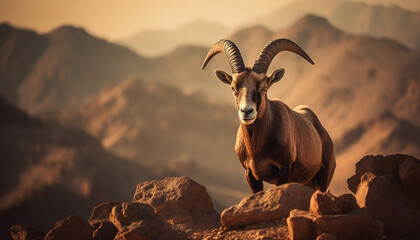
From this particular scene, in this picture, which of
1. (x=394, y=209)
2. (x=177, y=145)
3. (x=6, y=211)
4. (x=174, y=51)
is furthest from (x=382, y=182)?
(x=174, y=51)

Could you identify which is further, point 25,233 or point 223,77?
point 223,77

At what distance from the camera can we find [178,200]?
792 cm

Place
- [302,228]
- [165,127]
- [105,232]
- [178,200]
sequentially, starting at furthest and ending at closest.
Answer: [165,127] → [178,200] → [105,232] → [302,228]

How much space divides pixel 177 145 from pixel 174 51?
5151cm

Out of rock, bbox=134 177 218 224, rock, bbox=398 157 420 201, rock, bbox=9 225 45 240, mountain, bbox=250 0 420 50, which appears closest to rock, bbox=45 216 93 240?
rock, bbox=9 225 45 240

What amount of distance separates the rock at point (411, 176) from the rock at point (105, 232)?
433 centimetres

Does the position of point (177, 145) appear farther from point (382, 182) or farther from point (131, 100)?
point (382, 182)

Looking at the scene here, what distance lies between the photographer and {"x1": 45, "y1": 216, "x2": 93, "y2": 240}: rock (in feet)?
21.6

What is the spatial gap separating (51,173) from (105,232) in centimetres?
3606

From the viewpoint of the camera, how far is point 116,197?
127ft

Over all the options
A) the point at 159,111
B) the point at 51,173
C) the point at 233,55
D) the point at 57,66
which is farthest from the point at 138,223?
the point at 57,66

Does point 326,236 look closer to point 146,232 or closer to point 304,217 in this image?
point 304,217

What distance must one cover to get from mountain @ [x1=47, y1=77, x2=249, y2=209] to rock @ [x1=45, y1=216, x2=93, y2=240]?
1721 inches

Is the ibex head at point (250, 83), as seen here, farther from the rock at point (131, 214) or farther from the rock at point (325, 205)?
the rock at point (131, 214)
